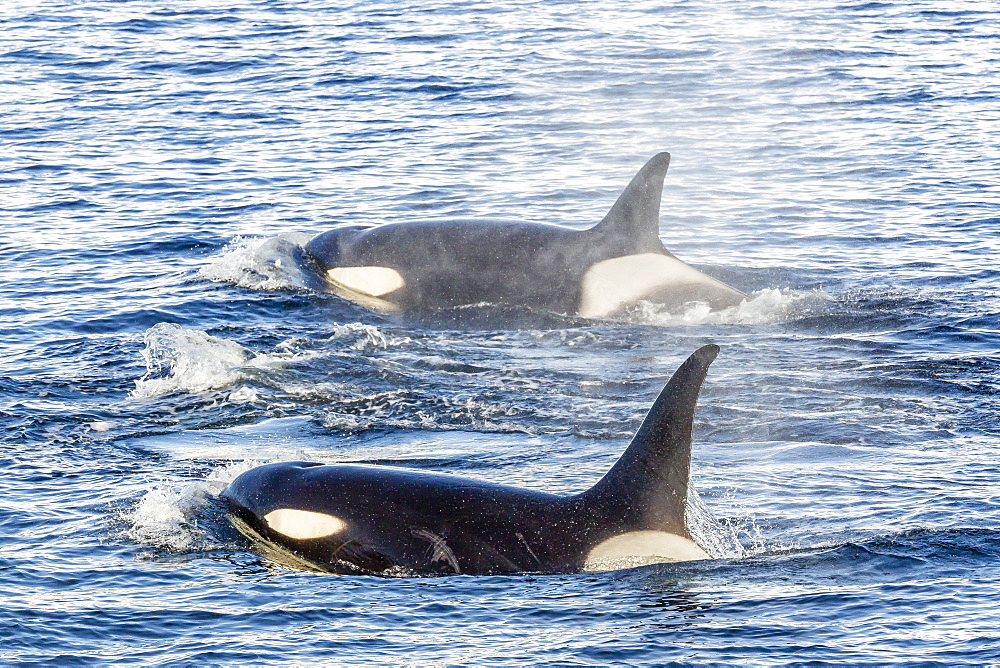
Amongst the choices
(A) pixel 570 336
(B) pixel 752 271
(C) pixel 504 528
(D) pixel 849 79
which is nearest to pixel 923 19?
(D) pixel 849 79

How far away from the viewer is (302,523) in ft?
34.8

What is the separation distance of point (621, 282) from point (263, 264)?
16.9 ft

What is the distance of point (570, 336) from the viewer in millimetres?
16812

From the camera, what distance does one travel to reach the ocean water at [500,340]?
9664 millimetres

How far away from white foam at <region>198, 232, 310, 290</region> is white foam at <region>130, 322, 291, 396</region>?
99.5 inches

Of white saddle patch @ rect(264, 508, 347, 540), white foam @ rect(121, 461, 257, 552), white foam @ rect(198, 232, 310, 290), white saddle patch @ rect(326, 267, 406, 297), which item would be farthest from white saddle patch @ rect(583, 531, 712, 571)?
white foam @ rect(198, 232, 310, 290)

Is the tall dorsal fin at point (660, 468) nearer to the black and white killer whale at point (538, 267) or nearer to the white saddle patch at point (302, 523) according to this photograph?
the white saddle patch at point (302, 523)

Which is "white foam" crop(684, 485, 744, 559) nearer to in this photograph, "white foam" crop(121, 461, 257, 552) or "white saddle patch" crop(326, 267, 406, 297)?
"white foam" crop(121, 461, 257, 552)

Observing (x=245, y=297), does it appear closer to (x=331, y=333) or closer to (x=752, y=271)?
(x=331, y=333)

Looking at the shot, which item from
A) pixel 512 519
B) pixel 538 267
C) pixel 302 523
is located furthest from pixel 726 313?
pixel 302 523

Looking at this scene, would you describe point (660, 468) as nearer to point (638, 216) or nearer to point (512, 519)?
point (512, 519)

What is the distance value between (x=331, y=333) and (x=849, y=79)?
58.9ft

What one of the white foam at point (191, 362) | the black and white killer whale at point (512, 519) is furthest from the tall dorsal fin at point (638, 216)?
the black and white killer whale at point (512, 519)

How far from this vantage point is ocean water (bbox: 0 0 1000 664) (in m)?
9.66
